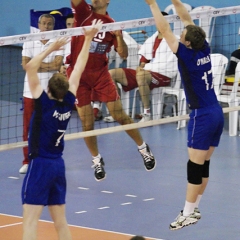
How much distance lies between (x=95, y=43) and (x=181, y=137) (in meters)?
4.13

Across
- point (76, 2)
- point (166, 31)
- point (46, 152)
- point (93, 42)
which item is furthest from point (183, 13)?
point (46, 152)

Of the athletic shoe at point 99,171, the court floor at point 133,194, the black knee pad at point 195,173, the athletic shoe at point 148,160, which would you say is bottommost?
the court floor at point 133,194

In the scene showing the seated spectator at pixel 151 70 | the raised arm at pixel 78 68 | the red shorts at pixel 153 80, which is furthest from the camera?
the red shorts at pixel 153 80

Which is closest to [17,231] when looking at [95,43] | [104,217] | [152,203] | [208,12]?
[104,217]

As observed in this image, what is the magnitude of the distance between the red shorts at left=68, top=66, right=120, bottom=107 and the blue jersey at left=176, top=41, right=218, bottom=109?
212cm

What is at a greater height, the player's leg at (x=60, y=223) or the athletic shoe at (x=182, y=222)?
the player's leg at (x=60, y=223)

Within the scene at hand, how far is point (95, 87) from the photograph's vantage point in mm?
9953

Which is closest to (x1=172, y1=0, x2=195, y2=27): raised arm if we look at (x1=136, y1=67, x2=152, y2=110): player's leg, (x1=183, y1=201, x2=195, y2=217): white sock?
(x1=183, y1=201, x2=195, y2=217): white sock

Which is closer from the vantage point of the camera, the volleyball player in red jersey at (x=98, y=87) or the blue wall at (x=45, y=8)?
the volleyball player in red jersey at (x=98, y=87)

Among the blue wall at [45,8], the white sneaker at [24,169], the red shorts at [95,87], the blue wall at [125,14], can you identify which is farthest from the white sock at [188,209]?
the blue wall at [45,8]

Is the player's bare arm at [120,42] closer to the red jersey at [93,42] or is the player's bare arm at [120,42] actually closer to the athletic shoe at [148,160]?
the red jersey at [93,42]

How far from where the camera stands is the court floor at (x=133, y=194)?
8.40m

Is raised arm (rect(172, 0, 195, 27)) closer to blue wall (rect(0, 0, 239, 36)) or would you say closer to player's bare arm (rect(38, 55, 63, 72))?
player's bare arm (rect(38, 55, 63, 72))

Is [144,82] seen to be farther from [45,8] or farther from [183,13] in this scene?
[45,8]
